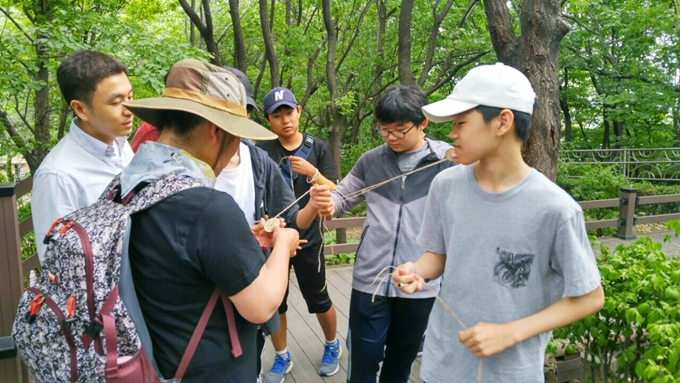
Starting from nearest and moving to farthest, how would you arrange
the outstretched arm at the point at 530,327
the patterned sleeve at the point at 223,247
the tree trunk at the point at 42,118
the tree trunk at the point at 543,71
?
1. the patterned sleeve at the point at 223,247
2. the outstretched arm at the point at 530,327
3. the tree trunk at the point at 543,71
4. the tree trunk at the point at 42,118

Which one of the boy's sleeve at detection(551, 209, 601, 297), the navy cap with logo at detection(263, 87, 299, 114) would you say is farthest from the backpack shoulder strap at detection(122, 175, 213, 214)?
the navy cap with logo at detection(263, 87, 299, 114)

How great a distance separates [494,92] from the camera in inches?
57.4

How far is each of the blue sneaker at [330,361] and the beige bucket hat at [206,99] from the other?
2.31 meters

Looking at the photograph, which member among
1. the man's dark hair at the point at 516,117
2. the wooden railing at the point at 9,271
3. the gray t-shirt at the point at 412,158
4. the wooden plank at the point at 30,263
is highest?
the man's dark hair at the point at 516,117

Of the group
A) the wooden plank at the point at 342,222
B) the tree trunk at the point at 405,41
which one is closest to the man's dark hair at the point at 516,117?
the wooden plank at the point at 342,222

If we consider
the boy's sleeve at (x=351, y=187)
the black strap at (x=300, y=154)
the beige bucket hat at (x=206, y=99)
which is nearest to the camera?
the beige bucket hat at (x=206, y=99)

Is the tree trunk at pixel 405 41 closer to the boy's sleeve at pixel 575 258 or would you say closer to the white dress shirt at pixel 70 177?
the white dress shirt at pixel 70 177

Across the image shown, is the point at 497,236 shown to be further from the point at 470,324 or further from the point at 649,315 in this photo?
the point at 649,315

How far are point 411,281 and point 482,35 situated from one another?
31.7 feet

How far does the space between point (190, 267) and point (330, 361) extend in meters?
2.37

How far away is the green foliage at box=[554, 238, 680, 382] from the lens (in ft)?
6.13

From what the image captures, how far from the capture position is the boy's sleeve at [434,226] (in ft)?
5.87

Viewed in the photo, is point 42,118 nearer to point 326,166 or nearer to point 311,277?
point 326,166

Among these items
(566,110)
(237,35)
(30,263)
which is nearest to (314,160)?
(30,263)
